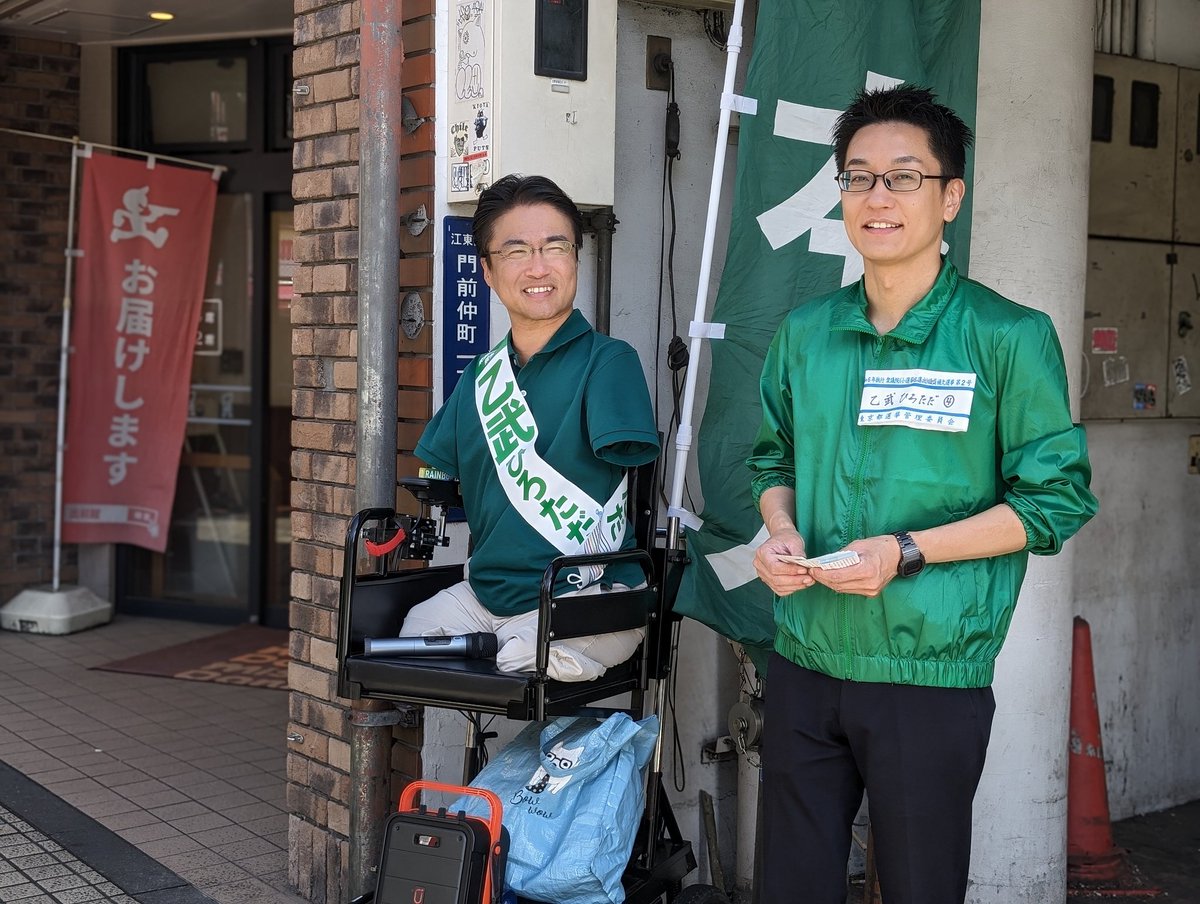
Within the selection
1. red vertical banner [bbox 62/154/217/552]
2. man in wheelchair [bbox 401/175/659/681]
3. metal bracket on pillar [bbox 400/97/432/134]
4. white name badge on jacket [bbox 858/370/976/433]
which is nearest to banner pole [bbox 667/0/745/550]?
man in wheelchair [bbox 401/175/659/681]

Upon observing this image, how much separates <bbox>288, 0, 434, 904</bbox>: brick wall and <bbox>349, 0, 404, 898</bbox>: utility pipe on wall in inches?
5.3

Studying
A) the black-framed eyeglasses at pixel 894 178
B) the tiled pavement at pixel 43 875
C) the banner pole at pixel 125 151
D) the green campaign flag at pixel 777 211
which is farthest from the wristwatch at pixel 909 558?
→ the banner pole at pixel 125 151

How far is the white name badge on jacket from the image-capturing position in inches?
103

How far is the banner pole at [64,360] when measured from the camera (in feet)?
27.2

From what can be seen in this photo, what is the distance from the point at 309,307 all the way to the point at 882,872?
2531 millimetres

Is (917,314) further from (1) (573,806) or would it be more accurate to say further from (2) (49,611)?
(2) (49,611)

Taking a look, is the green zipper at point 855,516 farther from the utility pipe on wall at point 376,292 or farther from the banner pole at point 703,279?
the utility pipe on wall at point 376,292

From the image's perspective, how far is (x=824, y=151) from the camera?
3818mm

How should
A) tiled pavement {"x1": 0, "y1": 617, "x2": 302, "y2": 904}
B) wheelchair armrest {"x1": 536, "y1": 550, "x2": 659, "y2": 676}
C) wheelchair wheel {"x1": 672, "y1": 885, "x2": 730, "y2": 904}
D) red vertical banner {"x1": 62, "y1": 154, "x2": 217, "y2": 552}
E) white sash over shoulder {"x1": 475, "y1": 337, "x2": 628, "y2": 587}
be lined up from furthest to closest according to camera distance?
red vertical banner {"x1": 62, "y1": 154, "x2": 217, "y2": 552}
tiled pavement {"x1": 0, "y1": 617, "x2": 302, "y2": 904}
wheelchair wheel {"x1": 672, "y1": 885, "x2": 730, "y2": 904}
white sash over shoulder {"x1": 475, "y1": 337, "x2": 628, "y2": 587}
wheelchair armrest {"x1": 536, "y1": 550, "x2": 659, "y2": 676}

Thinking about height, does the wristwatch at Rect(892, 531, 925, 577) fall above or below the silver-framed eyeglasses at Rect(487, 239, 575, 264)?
below

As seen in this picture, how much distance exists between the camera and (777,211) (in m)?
3.82

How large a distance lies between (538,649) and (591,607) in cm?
19

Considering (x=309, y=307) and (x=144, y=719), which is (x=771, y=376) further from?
(x=144, y=719)

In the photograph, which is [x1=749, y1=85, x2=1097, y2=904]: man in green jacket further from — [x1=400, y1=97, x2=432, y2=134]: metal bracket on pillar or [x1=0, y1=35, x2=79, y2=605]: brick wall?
[x1=0, y1=35, x2=79, y2=605]: brick wall
